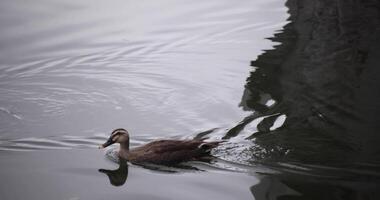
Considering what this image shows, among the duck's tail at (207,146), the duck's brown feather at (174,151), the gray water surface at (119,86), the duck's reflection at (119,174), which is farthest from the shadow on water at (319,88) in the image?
the duck's reflection at (119,174)

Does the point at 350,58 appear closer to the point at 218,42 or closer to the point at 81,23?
the point at 218,42

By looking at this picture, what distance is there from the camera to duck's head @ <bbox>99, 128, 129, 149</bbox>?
31.9ft

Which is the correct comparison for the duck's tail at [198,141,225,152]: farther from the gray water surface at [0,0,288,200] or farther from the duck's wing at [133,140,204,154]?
the gray water surface at [0,0,288,200]

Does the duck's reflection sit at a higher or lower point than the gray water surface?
lower

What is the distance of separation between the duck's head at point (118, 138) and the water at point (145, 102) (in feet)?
0.87

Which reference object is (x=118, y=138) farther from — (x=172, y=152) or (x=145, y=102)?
(x=145, y=102)

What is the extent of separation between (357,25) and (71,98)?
20.2ft

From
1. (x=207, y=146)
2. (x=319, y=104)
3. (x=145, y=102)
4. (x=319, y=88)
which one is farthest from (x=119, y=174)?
(x=319, y=88)

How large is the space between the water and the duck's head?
0.87 feet

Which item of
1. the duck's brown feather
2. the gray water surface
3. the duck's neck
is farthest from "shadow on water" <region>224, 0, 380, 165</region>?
the duck's neck

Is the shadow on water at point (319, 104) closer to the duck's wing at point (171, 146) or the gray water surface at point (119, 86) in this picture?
the gray water surface at point (119, 86)

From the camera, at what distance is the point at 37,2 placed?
687 inches

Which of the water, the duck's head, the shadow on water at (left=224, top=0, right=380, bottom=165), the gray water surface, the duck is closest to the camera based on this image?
the water

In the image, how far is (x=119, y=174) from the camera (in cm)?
929
